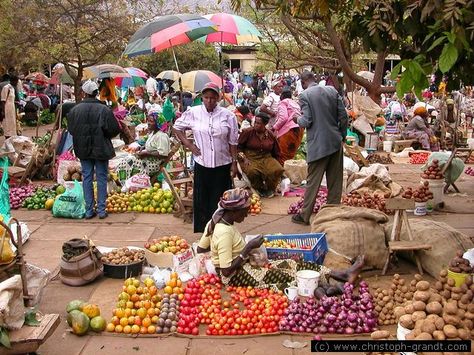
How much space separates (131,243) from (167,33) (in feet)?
9.48

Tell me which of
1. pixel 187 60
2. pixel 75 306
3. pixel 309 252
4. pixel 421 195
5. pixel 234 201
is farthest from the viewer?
pixel 187 60

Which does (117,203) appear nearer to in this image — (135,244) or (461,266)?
(135,244)

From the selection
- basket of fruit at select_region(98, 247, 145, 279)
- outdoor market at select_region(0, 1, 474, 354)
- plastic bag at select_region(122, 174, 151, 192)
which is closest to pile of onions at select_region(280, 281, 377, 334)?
outdoor market at select_region(0, 1, 474, 354)

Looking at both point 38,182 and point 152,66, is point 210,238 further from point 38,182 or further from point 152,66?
point 152,66

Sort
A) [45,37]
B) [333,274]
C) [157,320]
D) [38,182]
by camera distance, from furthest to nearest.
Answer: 1. [45,37]
2. [38,182]
3. [333,274]
4. [157,320]

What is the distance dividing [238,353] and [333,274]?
151cm

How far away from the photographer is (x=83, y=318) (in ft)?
15.2

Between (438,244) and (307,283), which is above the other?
(438,244)

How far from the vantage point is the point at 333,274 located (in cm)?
550

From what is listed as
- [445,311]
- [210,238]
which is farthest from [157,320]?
[445,311]

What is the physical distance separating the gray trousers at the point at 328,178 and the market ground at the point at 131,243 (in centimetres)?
36

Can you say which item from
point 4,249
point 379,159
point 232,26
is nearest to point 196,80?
point 379,159

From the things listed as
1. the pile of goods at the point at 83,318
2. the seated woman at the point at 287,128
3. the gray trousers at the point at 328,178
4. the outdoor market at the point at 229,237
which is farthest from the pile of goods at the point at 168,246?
the seated woman at the point at 287,128

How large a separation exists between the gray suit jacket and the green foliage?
2490cm
